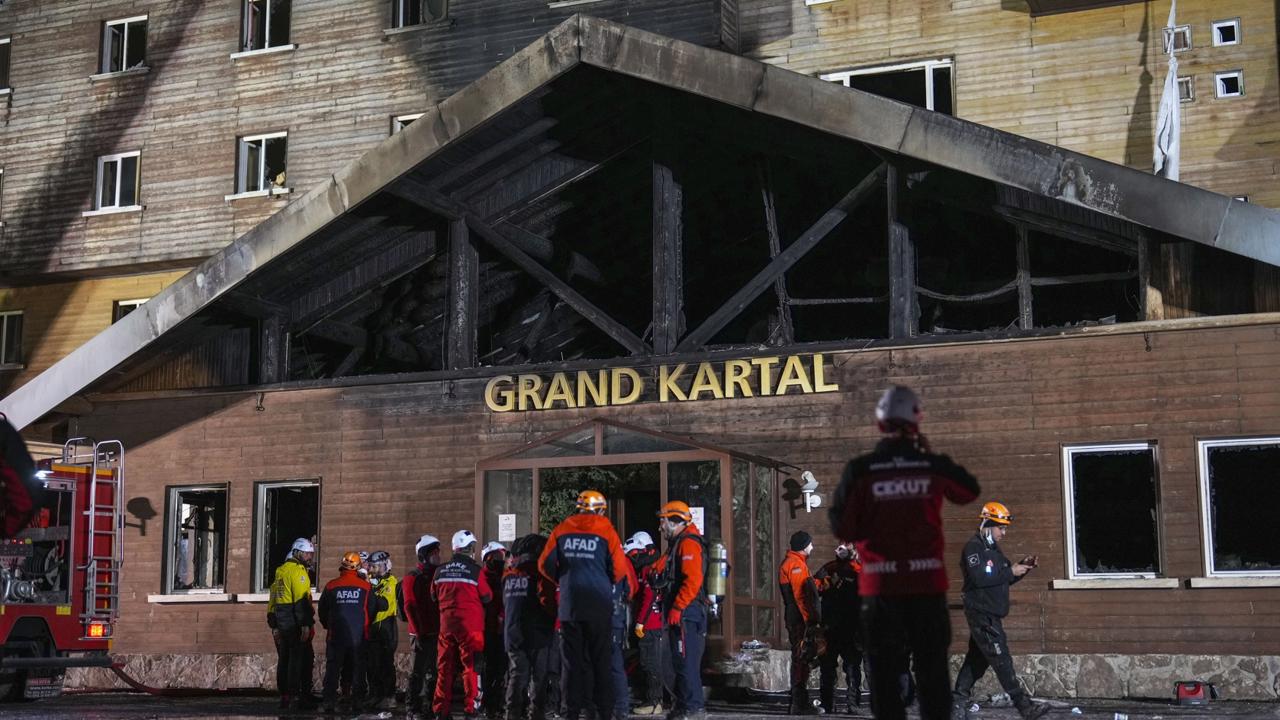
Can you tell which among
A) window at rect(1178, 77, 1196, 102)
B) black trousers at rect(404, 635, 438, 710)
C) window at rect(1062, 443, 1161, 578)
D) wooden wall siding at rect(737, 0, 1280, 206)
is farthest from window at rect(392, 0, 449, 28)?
window at rect(1062, 443, 1161, 578)

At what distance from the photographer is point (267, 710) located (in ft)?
57.6

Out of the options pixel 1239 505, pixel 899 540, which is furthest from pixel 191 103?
pixel 899 540

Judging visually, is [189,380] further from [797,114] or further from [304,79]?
[797,114]

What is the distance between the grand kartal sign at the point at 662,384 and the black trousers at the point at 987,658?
4823 millimetres

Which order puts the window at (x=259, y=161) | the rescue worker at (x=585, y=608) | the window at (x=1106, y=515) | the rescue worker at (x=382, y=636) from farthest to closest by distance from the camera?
1. the window at (x=259, y=161)
2. the rescue worker at (x=382, y=636)
3. the window at (x=1106, y=515)
4. the rescue worker at (x=585, y=608)

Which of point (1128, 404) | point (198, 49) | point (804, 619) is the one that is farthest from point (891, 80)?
point (198, 49)

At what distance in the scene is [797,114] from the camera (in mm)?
17656

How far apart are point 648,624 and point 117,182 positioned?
17799mm

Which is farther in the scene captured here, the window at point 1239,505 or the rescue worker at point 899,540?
the window at point 1239,505

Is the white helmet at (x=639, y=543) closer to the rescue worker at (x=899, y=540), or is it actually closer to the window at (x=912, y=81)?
the rescue worker at (x=899, y=540)

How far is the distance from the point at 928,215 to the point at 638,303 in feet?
16.1

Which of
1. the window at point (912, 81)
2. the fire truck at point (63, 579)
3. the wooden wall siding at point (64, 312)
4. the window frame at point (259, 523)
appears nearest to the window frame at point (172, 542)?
the window frame at point (259, 523)

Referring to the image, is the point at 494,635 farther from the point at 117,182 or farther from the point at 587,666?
the point at 117,182

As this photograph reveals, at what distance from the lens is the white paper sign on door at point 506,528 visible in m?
19.2
